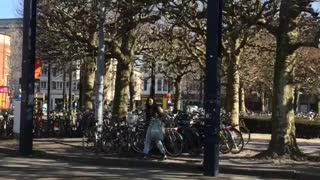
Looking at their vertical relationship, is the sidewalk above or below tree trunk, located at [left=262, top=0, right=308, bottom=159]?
below

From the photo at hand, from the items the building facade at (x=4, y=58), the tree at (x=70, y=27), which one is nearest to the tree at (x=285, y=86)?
the tree at (x=70, y=27)

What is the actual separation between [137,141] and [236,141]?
3.12 m

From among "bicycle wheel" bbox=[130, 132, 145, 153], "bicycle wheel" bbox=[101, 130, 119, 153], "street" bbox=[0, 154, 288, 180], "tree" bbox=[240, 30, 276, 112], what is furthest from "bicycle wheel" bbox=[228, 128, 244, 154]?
"tree" bbox=[240, 30, 276, 112]

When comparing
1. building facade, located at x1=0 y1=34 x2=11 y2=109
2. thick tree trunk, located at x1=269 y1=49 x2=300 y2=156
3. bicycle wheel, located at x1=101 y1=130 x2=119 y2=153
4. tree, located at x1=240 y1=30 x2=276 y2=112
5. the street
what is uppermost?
building facade, located at x1=0 y1=34 x2=11 y2=109

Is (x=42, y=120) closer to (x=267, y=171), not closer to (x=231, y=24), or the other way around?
(x=231, y=24)

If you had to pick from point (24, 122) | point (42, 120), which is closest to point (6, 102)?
point (42, 120)

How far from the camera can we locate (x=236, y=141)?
1908 cm

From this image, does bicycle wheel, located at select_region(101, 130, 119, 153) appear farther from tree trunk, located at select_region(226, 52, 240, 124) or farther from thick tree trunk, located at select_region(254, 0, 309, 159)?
tree trunk, located at select_region(226, 52, 240, 124)

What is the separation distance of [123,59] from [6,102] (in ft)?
155

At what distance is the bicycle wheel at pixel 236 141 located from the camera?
61.7 ft

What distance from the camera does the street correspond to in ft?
44.7

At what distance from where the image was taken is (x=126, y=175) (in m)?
14.2

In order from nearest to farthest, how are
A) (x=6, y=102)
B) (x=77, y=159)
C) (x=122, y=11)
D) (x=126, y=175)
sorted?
(x=126, y=175)
(x=77, y=159)
(x=122, y=11)
(x=6, y=102)

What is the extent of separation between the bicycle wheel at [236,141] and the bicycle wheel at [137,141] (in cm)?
271
